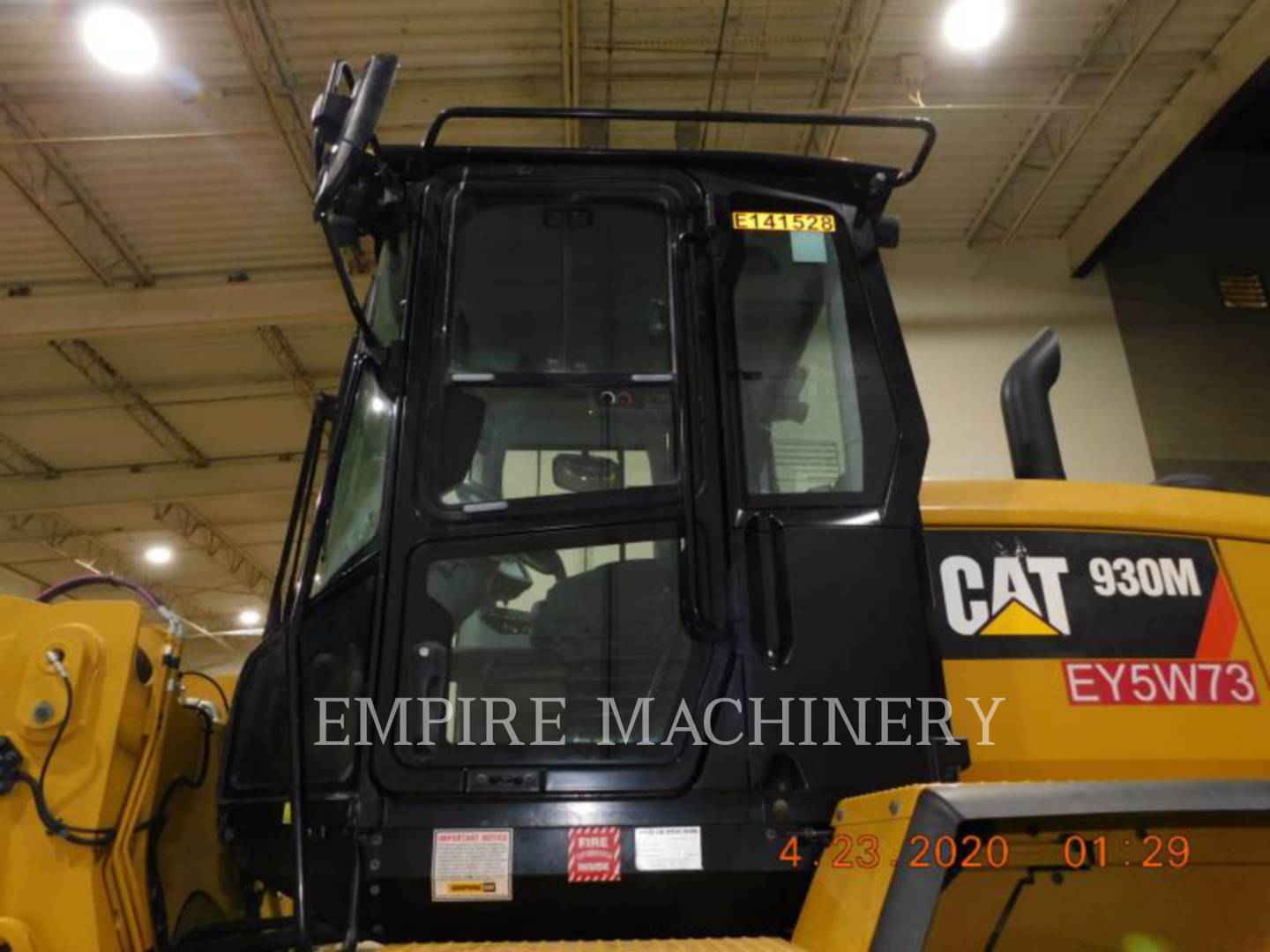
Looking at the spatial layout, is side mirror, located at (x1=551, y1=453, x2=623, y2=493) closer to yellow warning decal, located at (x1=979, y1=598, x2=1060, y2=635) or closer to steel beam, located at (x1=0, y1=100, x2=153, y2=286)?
yellow warning decal, located at (x1=979, y1=598, x2=1060, y2=635)

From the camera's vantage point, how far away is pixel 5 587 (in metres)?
16.9

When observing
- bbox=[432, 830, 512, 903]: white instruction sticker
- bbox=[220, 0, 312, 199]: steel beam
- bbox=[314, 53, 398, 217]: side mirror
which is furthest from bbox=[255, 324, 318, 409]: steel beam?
bbox=[432, 830, 512, 903]: white instruction sticker

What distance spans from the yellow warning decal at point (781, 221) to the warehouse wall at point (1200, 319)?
6.85 metres

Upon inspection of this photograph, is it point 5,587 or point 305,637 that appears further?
point 5,587

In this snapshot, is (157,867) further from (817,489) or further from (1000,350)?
(1000,350)

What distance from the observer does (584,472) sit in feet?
7.05

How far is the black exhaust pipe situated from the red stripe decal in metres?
0.51

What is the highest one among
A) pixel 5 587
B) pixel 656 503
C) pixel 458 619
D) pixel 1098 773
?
pixel 5 587

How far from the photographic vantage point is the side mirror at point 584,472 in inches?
83.7

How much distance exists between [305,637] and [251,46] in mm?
5588

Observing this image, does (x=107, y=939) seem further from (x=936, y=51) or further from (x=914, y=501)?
(x=936, y=51)

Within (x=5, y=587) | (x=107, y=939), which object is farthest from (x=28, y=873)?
(x=5, y=587)

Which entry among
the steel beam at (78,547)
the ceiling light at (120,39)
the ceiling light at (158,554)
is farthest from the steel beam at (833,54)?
the ceiling light at (158,554)

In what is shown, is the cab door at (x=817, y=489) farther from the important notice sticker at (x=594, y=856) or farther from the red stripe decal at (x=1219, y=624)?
the red stripe decal at (x=1219, y=624)
